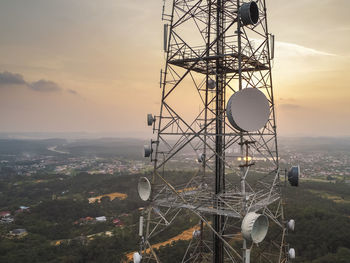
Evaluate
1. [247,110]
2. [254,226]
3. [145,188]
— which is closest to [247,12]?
[247,110]

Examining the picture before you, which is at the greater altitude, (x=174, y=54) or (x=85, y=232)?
(x=174, y=54)

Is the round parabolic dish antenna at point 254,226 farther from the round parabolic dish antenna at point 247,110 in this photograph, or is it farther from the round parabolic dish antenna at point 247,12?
the round parabolic dish antenna at point 247,12

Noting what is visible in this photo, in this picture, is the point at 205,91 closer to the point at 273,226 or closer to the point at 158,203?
the point at 158,203

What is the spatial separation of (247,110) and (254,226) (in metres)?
3.91

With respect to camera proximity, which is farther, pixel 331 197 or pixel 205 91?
pixel 331 197

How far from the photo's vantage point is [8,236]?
50562 millimetres

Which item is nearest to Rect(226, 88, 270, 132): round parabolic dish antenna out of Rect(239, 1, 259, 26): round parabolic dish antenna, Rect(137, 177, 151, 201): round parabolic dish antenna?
Rect(239, 1, 259, 26): round parabolic dish antenna

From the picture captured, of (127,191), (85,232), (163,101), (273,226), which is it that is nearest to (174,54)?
(163,101)

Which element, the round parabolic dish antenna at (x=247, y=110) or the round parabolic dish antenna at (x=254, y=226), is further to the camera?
the round parabolic dish antenna at (x=247, y=110)

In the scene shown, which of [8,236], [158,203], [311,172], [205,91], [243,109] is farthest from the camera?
[311,172]

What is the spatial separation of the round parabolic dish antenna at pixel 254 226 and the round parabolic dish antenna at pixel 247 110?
3035 millimetres

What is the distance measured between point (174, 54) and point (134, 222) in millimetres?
50693

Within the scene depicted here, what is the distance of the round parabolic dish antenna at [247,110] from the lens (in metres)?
9.61

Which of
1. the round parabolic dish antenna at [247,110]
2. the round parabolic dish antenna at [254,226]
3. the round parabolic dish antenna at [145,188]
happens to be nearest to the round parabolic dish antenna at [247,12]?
the round parabolic dish antenna at [247,110]
